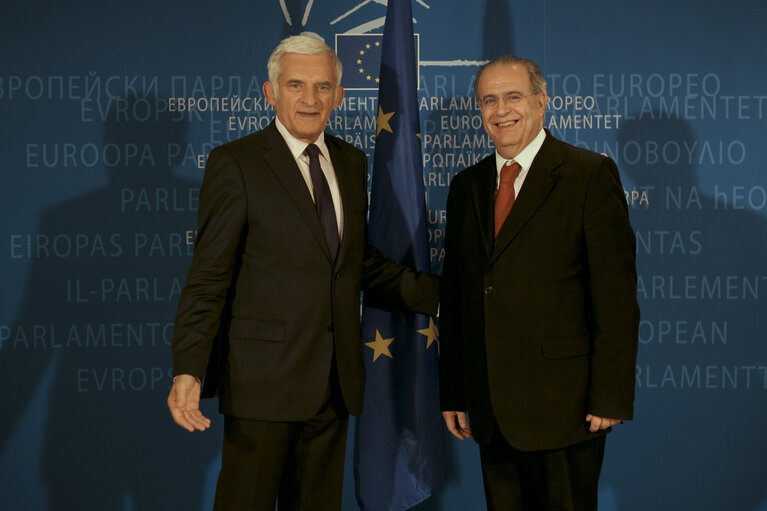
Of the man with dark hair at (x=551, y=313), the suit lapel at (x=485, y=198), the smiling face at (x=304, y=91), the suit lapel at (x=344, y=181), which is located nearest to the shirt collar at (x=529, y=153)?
the man with dark hair at (x=551, y=313)

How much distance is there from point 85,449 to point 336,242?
1988 millimetres

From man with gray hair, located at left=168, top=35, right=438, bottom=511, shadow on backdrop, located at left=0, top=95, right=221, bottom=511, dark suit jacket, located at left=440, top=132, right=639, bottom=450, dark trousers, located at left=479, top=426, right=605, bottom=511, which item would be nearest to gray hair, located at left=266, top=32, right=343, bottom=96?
man with gray hair, located at left=168, top=35, right=438, bottom=511

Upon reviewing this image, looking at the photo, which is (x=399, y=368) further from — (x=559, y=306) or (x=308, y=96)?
(x=308, y=96)

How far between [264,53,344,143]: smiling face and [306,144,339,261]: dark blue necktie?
93mm

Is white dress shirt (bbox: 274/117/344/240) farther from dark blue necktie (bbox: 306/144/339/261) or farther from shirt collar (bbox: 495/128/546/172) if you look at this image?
shirt collar (bbox: 495/128/546/172)

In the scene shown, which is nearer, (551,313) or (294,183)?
(551,313)

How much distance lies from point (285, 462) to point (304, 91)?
47.4 inches

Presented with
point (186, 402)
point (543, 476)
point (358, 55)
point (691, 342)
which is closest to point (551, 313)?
point (543, 476)

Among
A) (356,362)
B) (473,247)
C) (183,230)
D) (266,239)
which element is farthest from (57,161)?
(473,247)

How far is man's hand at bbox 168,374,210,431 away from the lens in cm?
199

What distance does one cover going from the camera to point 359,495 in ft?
8.52

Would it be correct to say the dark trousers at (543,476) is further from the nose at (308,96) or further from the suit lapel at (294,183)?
the nose at (308,96)

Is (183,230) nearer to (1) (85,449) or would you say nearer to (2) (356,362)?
(1) (85,449)

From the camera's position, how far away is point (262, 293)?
2035mm
